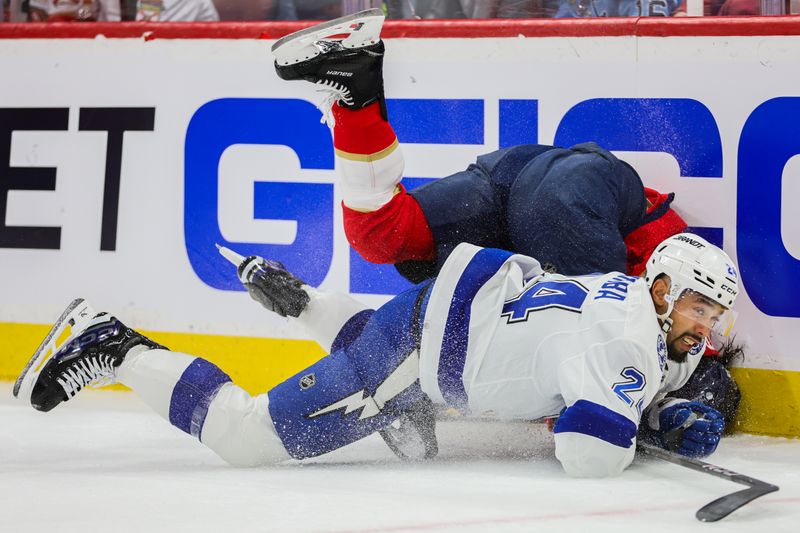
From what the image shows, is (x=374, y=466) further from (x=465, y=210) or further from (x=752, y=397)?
(x=752, y=397)

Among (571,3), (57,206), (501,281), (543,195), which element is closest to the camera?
(501,281)

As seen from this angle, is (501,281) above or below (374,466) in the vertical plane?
above

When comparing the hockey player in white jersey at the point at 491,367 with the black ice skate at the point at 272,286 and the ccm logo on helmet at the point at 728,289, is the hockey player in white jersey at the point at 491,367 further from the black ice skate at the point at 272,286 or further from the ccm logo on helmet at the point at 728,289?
the black ice skate at the point at 272,286

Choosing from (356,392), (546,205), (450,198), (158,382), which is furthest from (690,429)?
(158,382)

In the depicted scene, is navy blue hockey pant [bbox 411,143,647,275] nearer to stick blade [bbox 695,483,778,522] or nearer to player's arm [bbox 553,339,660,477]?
player's arm [bbox 553,339,660,477]

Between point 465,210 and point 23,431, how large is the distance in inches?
47.7

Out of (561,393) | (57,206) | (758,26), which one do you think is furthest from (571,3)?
(57,206)

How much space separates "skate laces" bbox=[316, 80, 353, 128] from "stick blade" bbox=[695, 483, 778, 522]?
1194 millimetres

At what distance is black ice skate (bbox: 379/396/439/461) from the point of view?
2422mm

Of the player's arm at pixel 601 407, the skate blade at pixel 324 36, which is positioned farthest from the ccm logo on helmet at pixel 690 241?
the skate blade at pixel 324 36

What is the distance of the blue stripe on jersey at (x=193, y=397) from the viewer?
233 centimetres

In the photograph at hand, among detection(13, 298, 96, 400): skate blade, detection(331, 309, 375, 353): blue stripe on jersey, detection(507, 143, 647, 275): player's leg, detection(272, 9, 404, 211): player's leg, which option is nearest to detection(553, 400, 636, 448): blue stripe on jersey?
Answer: detection(507, 143, 647, 275): player's leg

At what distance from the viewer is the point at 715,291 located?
7.55 ft

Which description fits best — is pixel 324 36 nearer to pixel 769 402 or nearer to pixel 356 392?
pixel 356 392
